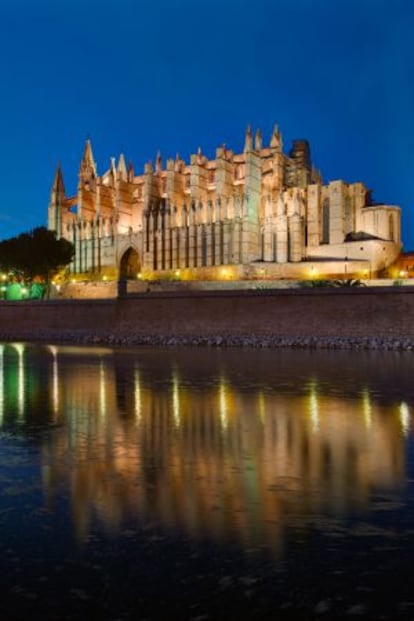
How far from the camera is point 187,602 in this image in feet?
9.07

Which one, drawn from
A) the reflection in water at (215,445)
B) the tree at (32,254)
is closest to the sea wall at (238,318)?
the tree at (32,254)

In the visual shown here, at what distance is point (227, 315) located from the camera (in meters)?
27.0

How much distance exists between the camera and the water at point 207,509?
2826 mm

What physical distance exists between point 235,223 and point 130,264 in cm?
1422

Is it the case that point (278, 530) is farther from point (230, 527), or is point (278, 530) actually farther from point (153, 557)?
point (153, 557)

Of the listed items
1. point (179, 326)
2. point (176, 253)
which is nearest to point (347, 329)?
point (179, 326)

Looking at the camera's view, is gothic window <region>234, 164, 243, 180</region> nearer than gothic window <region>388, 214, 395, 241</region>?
No

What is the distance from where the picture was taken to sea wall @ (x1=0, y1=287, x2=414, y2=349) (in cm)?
2320

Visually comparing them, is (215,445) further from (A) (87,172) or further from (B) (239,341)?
(A) (87,172)

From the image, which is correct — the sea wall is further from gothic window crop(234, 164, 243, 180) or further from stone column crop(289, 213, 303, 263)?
gothic window crop(234, 164, 243, 180)

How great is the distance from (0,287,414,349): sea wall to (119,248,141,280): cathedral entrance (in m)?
23.9

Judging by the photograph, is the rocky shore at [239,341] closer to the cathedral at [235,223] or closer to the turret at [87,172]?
the cathedral at [235,223]

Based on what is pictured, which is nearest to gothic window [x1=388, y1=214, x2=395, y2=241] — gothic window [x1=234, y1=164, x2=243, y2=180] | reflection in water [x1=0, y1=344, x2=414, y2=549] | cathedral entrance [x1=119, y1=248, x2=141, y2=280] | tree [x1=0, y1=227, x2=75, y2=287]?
gothic window [x1=234, y1=164, x2=243, y2=180]

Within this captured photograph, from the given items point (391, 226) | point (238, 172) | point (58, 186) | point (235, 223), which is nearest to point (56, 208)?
point (58, 186)
